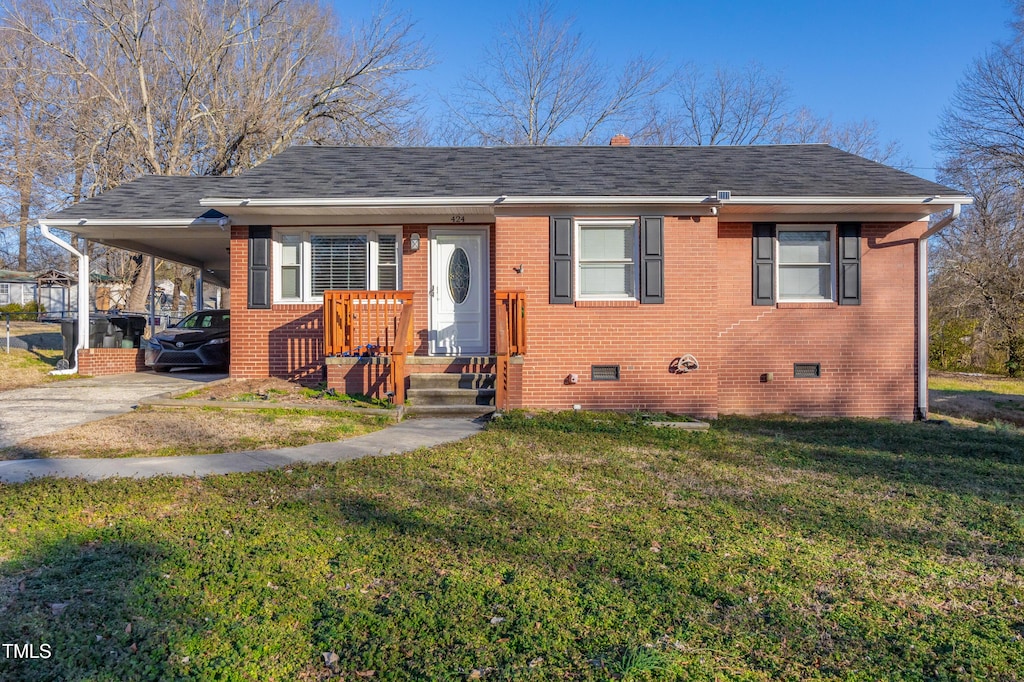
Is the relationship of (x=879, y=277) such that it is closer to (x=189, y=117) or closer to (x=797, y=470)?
(x=797, y=470)

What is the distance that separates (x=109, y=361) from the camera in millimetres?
11727

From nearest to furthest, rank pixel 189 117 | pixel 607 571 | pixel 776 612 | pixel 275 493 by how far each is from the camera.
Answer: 1. pixel 776 612
2. pixel 607 571
3. pixel 275 493
4. pixel 189 117

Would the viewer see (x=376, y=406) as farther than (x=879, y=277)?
No

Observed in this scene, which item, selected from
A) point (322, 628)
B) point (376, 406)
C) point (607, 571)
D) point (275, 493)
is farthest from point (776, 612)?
point (376, 406)

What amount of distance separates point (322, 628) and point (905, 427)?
8183 millimetres

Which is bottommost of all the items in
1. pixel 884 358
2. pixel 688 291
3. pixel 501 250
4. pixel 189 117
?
pixel 884 358

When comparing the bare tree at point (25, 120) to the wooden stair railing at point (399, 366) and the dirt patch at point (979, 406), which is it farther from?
the dirt patch at point (979, 406)

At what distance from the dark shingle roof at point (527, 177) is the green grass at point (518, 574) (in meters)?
4.99

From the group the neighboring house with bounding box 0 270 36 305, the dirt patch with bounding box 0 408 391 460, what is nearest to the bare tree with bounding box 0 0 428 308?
the dirt patch with bounding box 0 408 391 460

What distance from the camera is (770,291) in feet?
30.2

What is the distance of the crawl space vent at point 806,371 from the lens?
9250 mm

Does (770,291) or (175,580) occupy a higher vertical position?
(770,291)

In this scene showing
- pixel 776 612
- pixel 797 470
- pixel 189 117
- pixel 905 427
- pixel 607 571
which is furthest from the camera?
pixel 189 117

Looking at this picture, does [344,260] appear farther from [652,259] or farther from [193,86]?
[193,86]
